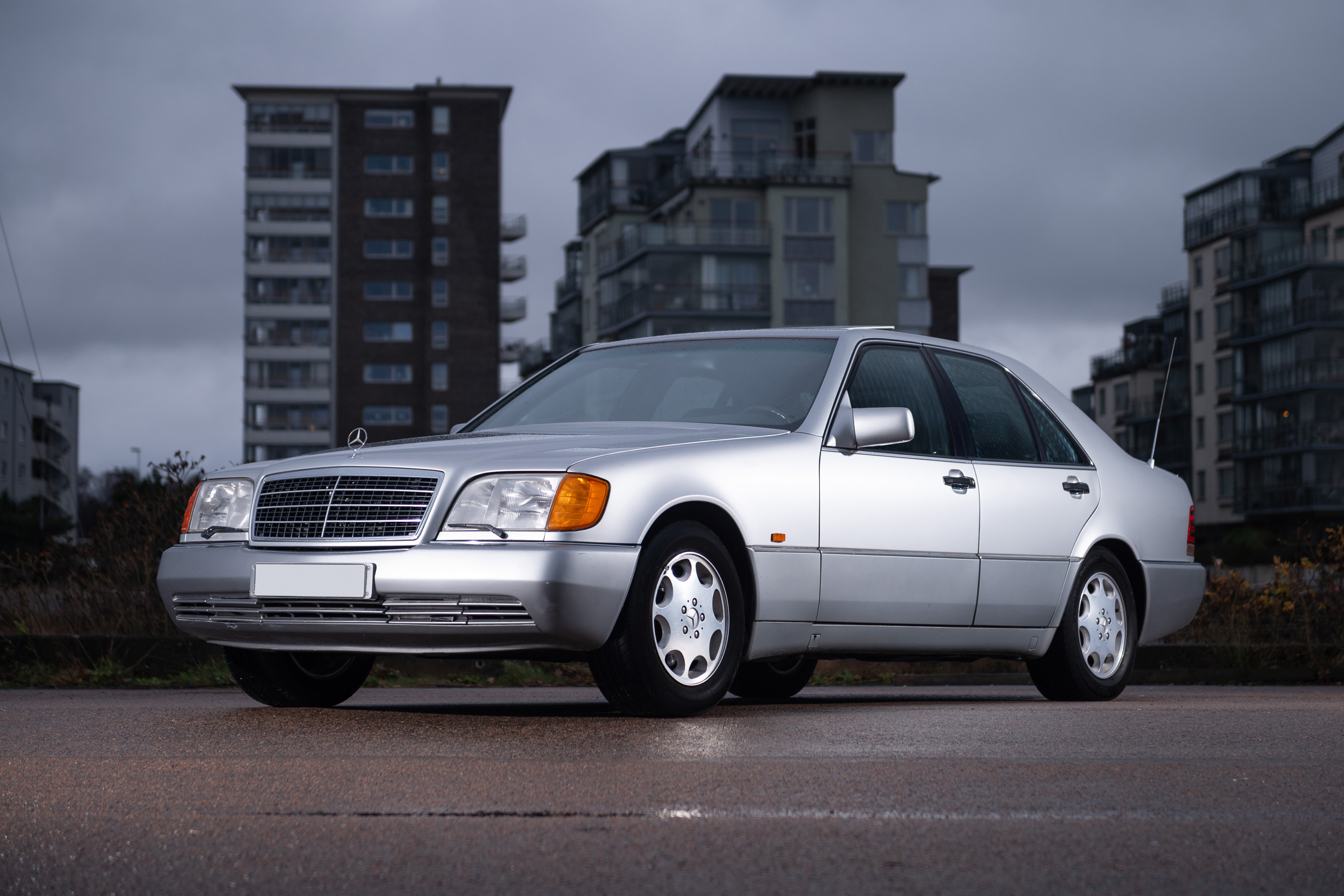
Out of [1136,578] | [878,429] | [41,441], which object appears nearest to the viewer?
[878,429]

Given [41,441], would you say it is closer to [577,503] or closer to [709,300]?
[709,300]

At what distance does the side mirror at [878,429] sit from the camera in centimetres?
754

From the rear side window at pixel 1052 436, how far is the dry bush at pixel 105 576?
19.5 feet

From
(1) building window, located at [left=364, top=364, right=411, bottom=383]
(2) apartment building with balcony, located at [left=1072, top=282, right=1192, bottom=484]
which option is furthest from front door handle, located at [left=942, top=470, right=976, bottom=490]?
(1) building window, located at [left=364, top=364, right=411, bottom=383]

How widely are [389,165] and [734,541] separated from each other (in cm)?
10359

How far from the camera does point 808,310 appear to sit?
81.7 meters

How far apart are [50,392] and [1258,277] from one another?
3950 inches

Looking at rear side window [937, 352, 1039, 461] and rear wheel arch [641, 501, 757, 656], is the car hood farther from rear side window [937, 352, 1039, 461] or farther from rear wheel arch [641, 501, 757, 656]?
rear side window [937, 352, 1039, 461]

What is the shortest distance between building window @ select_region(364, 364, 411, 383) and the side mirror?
101 meters

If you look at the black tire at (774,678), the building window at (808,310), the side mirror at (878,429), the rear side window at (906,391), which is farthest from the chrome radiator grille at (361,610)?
the building window at (808,310)

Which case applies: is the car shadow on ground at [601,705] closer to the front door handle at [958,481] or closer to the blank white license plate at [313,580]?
the blank white license plate at [313,580]

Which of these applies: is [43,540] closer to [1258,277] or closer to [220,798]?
[220,798]

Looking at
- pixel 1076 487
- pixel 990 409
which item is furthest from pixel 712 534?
pixel 1076 487

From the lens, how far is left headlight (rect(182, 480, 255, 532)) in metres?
7.30
